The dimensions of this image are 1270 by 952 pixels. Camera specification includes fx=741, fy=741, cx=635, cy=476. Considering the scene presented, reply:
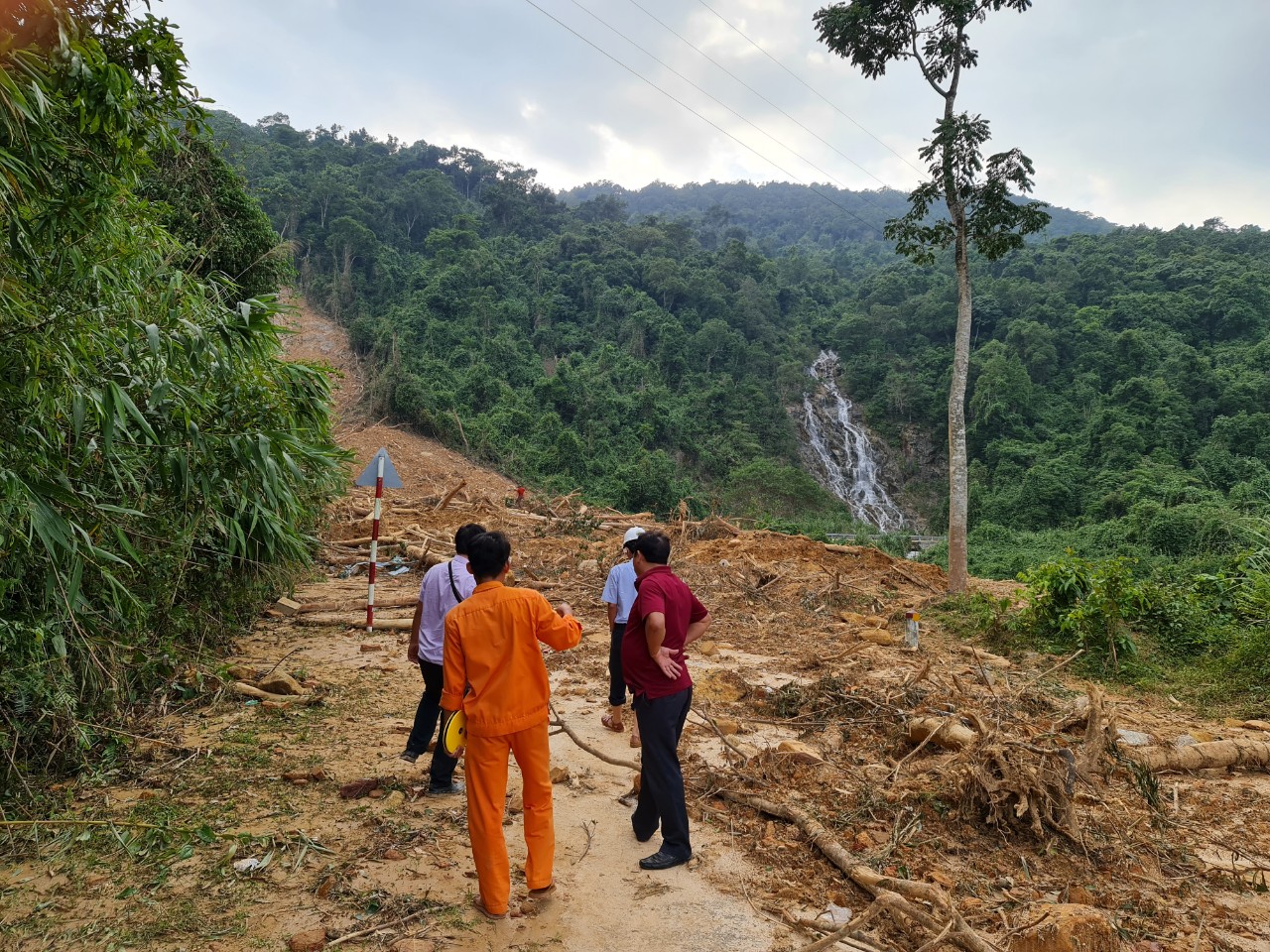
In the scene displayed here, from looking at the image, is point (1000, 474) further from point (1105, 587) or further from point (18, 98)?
point (18, 98)

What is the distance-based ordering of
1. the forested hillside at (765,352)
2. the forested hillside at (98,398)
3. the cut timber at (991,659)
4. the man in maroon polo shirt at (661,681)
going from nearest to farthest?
the forested hillside at (98,398)
the man in maroon polo shirt at (661,681)
the cut timber at (991,659)
the forested hillside at (765,352)

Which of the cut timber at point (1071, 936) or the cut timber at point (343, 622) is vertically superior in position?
the cut timber at point (1071, 936)

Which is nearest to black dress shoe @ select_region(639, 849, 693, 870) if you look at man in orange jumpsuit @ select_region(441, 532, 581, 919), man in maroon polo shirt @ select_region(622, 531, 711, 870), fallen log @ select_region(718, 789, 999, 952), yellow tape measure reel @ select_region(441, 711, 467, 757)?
man in maroon polo shirt @ select_region(622, 531, 711, 870)

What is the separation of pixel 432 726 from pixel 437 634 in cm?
67

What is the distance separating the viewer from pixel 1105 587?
8.05 m

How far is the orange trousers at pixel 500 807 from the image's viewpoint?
301cm

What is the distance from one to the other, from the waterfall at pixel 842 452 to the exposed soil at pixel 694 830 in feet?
98.3

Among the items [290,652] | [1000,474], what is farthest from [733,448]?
[290,652]

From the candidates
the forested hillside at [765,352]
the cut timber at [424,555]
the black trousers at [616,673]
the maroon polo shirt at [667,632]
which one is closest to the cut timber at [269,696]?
the black trousers at [616,673]

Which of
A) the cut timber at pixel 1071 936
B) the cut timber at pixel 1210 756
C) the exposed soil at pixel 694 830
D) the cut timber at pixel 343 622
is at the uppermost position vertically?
the cut timber at pixel 1071 936

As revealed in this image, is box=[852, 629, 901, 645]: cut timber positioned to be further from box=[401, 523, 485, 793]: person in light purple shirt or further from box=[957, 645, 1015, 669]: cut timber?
box=[401, 523, 485, 793]: person in light purple shirt

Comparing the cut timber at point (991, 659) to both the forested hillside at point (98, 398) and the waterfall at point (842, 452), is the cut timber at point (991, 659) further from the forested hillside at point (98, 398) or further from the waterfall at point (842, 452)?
the waterfall at point (842, 452)

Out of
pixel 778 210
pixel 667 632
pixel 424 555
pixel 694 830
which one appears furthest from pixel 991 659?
pixel 778 210

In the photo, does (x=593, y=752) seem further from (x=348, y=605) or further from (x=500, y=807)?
(x=348, y=605)
